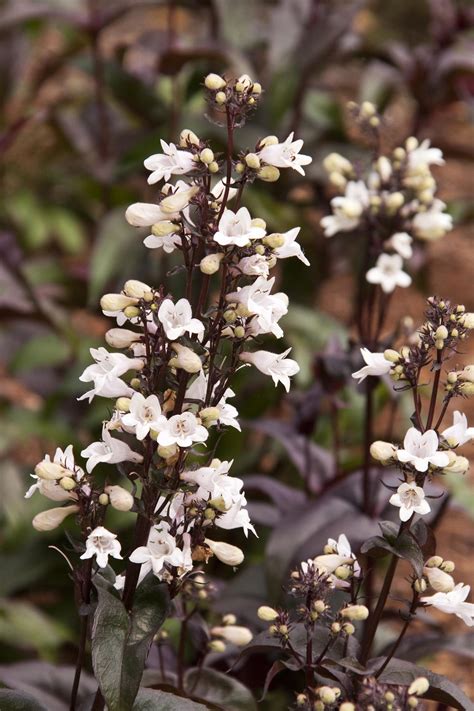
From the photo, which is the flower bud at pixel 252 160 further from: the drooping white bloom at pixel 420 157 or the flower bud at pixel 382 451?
the drooping white bloom at pixel 420 157

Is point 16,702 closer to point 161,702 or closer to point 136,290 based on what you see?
point 161,702

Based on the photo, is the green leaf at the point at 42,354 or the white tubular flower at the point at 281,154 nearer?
the white tubular flower at the point at 281,154

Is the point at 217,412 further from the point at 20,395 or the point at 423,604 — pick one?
the point at 20,395

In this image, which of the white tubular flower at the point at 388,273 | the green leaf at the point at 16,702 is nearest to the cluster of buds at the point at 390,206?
the white tubular flower at the point at 388,273

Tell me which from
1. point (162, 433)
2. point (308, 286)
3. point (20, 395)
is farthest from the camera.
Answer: point (20, 395)

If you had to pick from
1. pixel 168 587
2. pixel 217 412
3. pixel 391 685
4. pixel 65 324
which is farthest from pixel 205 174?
pixel 65 324

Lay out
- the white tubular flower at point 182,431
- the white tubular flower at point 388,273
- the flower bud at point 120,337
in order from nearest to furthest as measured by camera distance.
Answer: the white tubular flower at point 182,431
the flower bud at point 120,337
the white tubular flower at point 388,273

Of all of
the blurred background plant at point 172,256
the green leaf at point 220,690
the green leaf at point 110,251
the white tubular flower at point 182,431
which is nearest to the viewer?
the white tubular flower at point 182,431

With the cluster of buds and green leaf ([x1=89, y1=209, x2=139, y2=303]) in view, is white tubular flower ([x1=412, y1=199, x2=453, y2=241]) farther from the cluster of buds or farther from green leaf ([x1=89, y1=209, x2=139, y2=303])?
green leaf ([x1=89, y1=209, x2=139, y2=303])
